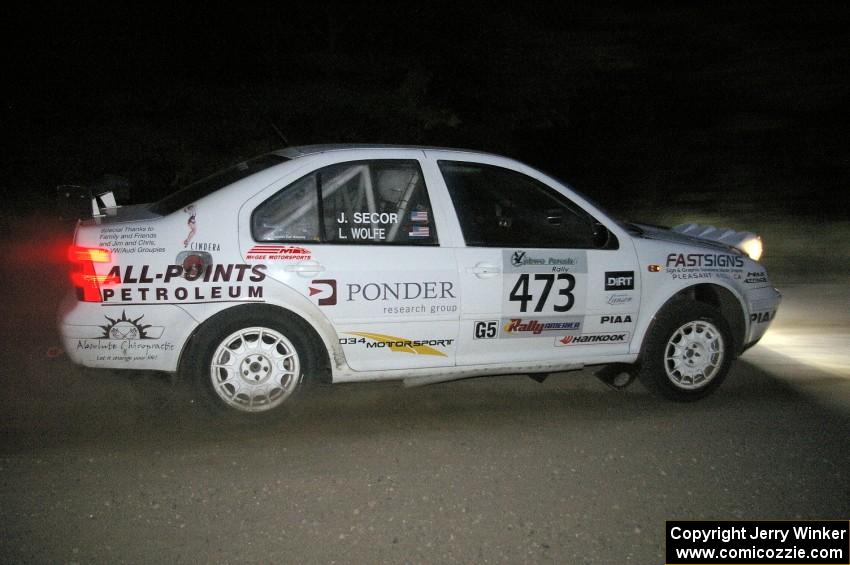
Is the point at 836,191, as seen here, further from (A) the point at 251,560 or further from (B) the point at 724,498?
(A) the point at 251,560

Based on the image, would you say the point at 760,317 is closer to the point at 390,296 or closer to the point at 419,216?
the point at 419,216

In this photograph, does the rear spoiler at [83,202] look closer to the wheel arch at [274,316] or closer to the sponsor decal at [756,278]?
the wheel arch at [274,316]

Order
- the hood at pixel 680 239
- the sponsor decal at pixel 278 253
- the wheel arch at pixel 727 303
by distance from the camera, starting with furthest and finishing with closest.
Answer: the wheel arch at pixel 727 303 → the hood at pixel 680 239 → the sponsor decal at pixel 278 253

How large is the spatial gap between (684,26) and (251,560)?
9.36 m

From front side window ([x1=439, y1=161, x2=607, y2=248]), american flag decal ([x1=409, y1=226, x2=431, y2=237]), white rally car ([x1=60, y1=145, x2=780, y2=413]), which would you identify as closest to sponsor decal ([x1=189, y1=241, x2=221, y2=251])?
white rally car ([x1=60, y1=145, x2=780, y2=413])

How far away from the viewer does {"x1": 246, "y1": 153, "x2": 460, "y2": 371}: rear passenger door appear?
4738 millimetres

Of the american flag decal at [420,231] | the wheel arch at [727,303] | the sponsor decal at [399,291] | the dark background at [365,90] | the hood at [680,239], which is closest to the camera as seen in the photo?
the sponsor decal at [399,291]

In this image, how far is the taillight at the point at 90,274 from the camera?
4.55m

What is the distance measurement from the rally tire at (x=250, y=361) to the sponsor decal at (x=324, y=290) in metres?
0.19

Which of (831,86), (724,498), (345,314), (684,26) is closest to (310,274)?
(345,314)

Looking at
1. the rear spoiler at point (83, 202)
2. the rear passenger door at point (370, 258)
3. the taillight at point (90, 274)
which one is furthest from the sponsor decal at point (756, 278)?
the rear spoiler at point (83, 202)

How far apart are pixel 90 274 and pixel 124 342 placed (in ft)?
1.37

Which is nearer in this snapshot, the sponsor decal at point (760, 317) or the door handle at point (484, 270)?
the door handle at point (484, 270)

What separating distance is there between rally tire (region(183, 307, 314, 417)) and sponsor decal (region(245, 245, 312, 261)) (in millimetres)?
295
